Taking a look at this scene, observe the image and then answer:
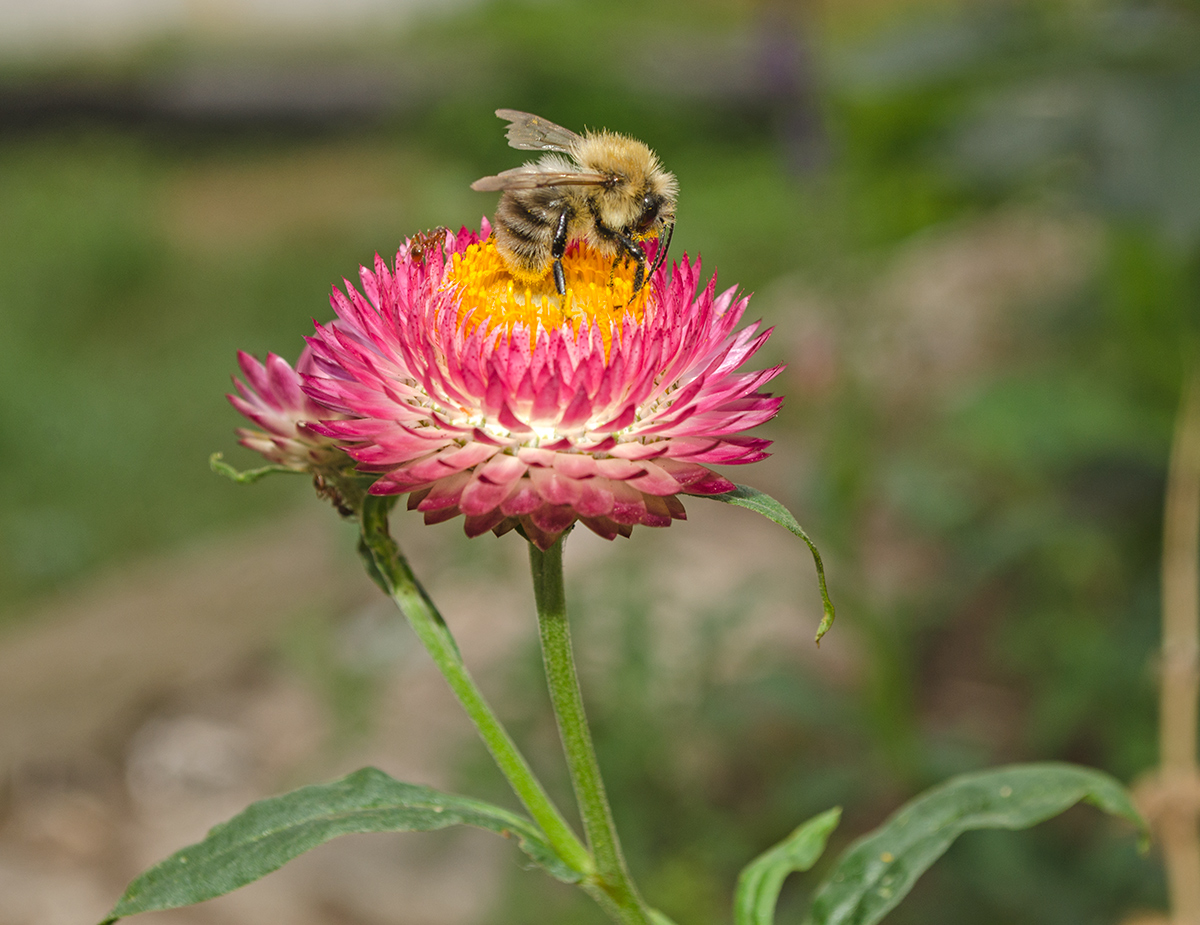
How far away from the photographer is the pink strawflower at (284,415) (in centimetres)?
119

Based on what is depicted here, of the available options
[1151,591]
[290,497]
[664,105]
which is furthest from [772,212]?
[1151,591]

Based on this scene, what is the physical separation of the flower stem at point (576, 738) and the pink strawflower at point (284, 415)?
0.23 meters

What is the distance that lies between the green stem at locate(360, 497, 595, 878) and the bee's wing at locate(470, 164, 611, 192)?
12.8 inches

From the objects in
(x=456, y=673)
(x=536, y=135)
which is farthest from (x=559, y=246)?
(x=456, y=673)

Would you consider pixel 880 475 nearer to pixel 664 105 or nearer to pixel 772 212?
pixel 772 212

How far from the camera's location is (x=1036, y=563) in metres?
3.55

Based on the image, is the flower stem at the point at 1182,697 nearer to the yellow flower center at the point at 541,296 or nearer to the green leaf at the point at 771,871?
the green leaf at the point at 771,871

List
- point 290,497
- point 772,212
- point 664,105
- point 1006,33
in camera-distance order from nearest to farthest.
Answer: point 1006,33
point 290,497
point 772,212
point 664,105

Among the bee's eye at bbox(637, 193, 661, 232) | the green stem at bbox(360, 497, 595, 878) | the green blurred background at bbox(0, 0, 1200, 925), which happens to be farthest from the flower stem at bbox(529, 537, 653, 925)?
the green blurred background at bbox(0, 0, 1200, 925)

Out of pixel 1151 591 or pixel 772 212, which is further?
pixel 772 212

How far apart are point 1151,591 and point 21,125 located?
30.8 ft

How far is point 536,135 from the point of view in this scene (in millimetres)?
1399

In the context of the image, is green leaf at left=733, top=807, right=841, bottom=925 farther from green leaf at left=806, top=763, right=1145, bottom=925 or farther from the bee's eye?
the bee's eye

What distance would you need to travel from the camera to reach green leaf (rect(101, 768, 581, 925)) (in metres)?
1.11
